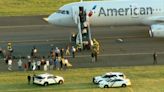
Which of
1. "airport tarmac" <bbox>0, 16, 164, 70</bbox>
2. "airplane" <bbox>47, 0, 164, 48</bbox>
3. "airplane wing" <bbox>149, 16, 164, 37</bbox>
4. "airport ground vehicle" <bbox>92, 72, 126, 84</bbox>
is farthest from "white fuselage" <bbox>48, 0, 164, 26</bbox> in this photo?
"airport ground vehicle" <bbox>92, 72, 126, 84</bbox>

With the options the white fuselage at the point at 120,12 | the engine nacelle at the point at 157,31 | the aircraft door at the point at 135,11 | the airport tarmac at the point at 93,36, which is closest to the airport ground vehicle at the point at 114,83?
the airport tarmac at the point at 93,36

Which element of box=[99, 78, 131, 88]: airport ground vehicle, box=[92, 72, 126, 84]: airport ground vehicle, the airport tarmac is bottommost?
box=[99, 78, 131, 88]: airport ground vehicle

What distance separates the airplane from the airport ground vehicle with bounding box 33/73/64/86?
675 inches

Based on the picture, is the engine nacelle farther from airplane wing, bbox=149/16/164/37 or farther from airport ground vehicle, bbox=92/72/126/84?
airport ground vehicle, bbox=92/72/126/84

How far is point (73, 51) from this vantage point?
53.6 m

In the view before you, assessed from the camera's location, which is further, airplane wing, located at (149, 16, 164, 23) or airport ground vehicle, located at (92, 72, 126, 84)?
airplane wing, located at (149, 16, 164, 23)

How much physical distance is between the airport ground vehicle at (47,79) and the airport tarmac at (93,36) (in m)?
7.24

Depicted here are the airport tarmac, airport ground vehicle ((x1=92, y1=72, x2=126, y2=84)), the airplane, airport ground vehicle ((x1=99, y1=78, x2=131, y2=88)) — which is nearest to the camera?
airport ground vehicle ((x1=99, y1=78, x2=131, y2=88))

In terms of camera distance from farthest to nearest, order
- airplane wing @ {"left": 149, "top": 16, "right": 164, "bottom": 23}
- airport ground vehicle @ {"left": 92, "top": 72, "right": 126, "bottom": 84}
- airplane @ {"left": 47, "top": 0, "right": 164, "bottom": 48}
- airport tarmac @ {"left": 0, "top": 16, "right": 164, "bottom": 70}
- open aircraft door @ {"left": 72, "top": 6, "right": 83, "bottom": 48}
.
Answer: airplane wing @ {"left": 149, "top": 16, "right": 164, "bottom": 23}, airplane @ {"left": 47, "top": 0, "right": 164, "bottom": 48}, open aircraft door @ {"left": 72, "top": 6, "right": 83, "bottom": 48}, airport tarmac @ {"left": 0, "top": 16, "right": 164, "bottom": 70}, airport ground vehicle @ {"left": 92, "top": 72, "right": 126, "bottom": 84}

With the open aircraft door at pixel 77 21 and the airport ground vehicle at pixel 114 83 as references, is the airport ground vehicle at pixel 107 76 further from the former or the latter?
the open aircraft door at pixel 77 21

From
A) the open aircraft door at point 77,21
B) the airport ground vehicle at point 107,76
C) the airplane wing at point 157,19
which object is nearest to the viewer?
the airport ground vehicle at point 107,76

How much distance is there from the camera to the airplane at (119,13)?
197 ft

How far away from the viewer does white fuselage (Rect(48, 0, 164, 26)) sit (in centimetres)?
6016

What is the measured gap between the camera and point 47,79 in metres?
42.5
